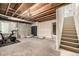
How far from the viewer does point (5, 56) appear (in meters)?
1.89

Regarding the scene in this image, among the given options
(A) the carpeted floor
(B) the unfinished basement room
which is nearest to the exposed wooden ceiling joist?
(B) the unfinished basement room

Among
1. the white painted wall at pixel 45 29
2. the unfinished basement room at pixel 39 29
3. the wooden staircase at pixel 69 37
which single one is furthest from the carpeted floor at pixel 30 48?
the wooden staircase at pixel 69 37

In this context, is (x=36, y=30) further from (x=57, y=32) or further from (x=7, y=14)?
(x=7, y=14)

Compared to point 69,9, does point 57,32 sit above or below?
below

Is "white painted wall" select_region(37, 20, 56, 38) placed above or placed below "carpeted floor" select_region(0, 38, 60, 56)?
above

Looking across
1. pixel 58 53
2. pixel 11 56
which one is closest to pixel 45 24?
pixel 58 53

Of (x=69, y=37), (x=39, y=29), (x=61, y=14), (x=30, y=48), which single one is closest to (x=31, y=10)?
(x=39, y=29)

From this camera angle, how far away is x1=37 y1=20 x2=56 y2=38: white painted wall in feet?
6.63

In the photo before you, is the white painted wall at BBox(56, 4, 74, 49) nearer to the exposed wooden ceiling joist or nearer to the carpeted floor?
the exposed wooden ceiling joist

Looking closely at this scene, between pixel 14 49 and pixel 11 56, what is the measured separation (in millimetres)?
199

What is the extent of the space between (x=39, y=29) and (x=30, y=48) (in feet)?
1.83

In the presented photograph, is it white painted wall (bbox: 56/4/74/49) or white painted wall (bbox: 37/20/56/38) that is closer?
white painted wall (bbox: 56/4/74/49)

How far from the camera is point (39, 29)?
7.04ft

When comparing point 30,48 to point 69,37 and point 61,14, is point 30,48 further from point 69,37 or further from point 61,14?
point 61,14
